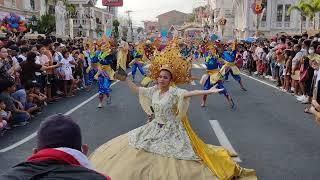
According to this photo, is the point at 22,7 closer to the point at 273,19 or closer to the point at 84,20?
the point at 84,20

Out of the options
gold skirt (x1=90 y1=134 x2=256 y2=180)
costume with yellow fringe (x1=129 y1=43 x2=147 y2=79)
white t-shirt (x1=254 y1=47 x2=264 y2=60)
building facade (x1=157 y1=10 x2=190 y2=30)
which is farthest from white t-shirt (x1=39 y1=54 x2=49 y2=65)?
building facade (x1=157 y1=10 x2=190 y2=30)

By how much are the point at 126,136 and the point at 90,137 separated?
2401mm

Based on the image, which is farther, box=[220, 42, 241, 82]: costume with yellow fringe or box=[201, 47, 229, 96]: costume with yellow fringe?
box=[220, 42, 241, 82]: costume with yellow fringe

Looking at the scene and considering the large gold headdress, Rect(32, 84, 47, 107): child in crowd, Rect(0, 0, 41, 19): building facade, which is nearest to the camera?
the large gold headdress

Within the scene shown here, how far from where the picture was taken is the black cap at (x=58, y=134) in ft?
7.86

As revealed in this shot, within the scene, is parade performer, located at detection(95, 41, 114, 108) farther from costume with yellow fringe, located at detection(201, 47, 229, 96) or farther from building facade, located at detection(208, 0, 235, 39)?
building facade, located at detection(208, 0, 235, 39)

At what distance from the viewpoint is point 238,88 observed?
18.2m

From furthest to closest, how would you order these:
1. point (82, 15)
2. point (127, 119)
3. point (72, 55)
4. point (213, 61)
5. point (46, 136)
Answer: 1. point (82, 15)
2. point (72, 55)
3. point (213, 61)
4. point (127, 119)
5. point (46, 136)

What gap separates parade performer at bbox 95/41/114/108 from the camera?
527 inches

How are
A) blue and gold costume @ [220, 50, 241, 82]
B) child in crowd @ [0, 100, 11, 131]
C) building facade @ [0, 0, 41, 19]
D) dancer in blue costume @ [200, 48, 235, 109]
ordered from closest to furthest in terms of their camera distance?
child in crowd @ [0, 100, 11, 131]
dancer in blue costume @ [200, 48, 235, 109]
blue and gold costume @ [220, 50, 241, 82]
building facade @ [0, 0, 41, 19]

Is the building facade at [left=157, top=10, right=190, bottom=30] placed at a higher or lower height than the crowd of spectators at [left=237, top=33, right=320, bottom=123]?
higher

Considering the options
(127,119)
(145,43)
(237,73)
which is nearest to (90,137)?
(127,119)

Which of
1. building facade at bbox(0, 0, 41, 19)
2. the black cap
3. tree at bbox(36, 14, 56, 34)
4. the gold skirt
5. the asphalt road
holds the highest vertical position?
building facade at bbox(0, 0, 41, 19)

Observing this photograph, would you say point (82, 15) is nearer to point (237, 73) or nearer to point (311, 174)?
point (237, 73)
